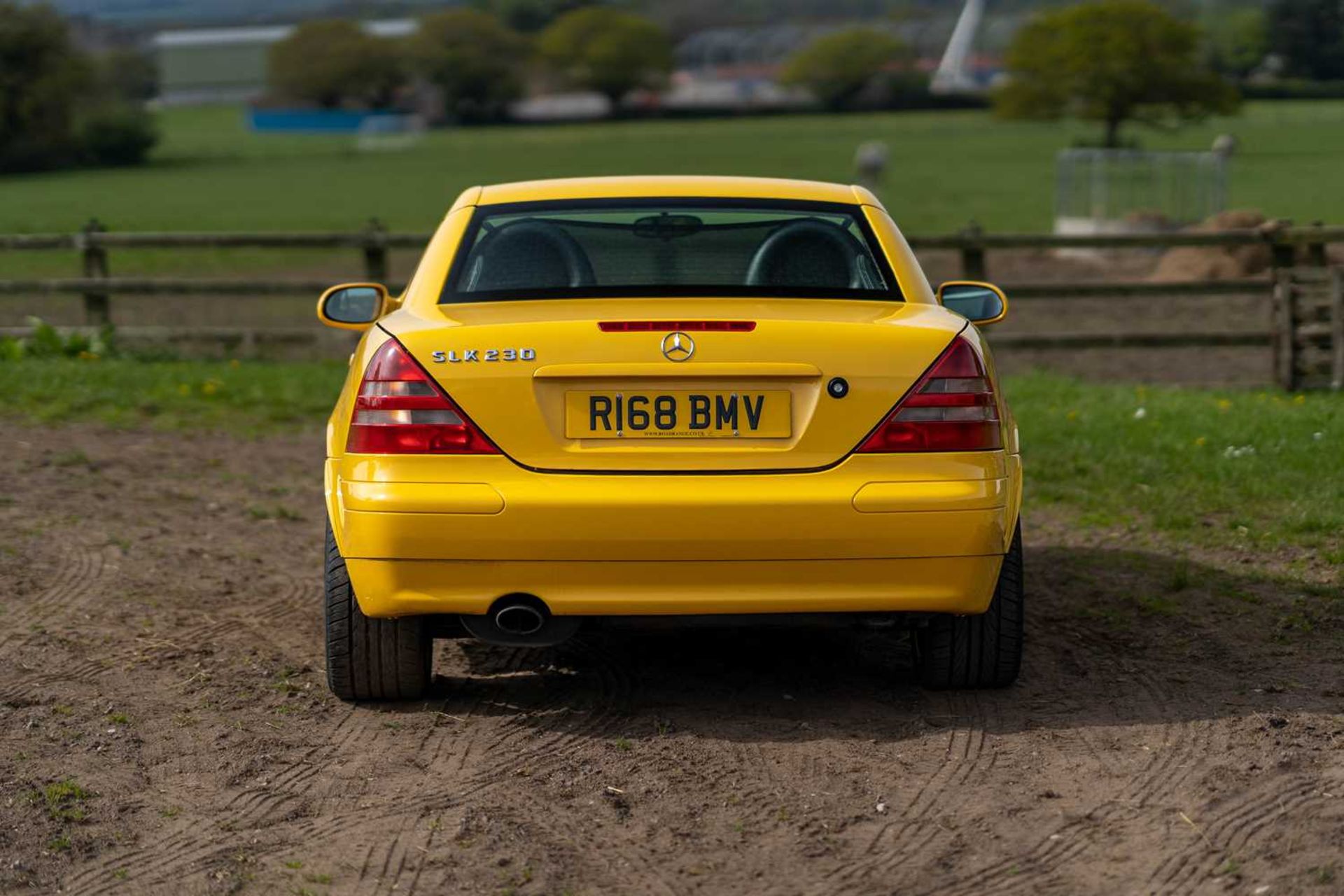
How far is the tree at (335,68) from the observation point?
142m

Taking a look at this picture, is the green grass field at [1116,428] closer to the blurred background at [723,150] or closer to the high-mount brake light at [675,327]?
the blurred background at [723,150]

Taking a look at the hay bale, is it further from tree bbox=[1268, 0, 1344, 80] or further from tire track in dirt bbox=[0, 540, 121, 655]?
tree bbox=[1268, 0, 1344, 80]

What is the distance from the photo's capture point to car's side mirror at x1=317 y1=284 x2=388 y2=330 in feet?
19.0

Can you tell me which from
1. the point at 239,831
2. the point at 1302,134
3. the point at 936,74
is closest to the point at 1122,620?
the point at 239,831

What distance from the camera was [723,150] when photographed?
263 feet

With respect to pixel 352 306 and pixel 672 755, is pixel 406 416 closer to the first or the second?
pixel 672 755

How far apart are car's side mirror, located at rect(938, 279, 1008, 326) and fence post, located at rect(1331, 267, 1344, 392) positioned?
7125 mm

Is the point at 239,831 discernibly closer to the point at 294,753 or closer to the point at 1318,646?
the point at 294,753

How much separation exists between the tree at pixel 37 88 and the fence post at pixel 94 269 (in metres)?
54.6

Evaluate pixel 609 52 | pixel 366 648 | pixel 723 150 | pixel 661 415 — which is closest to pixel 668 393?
pixel 661 415

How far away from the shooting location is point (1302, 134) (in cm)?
7525

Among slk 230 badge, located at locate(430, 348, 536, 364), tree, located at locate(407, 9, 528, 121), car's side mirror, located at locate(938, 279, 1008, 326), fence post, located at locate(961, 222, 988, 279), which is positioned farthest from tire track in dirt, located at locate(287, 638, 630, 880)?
tree, located at locate(407, 9, 528, 121)

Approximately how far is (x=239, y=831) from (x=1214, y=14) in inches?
3265

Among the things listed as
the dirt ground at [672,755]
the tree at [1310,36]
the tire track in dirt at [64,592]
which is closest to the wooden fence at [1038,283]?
the dirt ground at [672,755]
